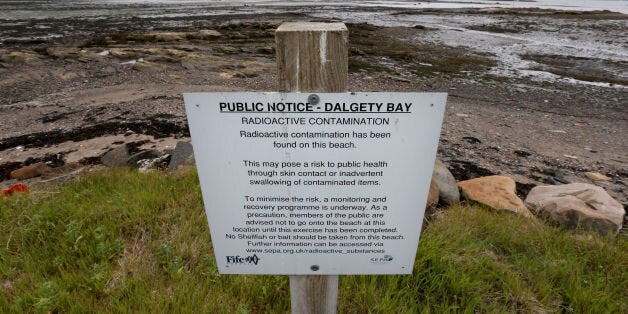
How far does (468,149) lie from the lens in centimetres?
635

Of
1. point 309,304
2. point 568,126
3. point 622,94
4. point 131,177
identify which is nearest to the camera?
point 309,304

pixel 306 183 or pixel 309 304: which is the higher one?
pixel 306 183

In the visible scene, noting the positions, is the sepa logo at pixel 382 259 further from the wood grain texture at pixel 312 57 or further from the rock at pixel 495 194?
the rock at pixel 495 194

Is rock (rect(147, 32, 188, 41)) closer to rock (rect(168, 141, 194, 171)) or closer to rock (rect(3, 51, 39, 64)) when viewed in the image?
rock (rect(3, 51, 39, 64))

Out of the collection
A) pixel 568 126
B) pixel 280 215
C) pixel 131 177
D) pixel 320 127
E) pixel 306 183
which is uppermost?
pixel 320 127

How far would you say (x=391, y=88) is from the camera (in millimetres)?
Answer: 10586

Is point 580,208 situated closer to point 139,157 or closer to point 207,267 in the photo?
point 207,267

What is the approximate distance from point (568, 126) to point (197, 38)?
15.6 meters

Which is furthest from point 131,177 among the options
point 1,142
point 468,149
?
point 468,149

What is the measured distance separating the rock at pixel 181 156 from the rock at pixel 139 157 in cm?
53

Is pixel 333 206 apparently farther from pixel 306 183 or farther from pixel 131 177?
pixel 131 177

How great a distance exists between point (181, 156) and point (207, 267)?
2.38m

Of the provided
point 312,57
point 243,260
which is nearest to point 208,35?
point 243,260

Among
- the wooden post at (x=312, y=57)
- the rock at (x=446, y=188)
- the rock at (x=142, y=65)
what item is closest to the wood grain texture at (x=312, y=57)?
the wooden post at (x=312, y=57)
